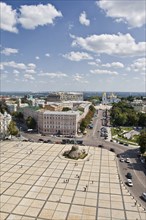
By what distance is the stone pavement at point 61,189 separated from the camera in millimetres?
46500

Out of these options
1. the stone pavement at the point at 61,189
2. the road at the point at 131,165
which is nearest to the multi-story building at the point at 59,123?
the road at the point at 131,165

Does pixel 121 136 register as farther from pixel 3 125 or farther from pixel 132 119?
pixel 3 125

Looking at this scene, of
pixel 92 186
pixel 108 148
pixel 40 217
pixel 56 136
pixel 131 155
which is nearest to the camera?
pixel 40 217

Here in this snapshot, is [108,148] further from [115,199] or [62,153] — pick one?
[115,199]

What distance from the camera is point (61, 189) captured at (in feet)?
187

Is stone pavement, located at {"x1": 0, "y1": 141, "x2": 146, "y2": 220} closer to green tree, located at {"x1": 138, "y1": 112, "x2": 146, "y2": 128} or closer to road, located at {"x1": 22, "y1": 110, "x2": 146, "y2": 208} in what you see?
road, located at {"x1": 22, "y1": 110, "x2": 146, "y2": 208}

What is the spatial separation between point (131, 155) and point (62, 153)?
2439cm

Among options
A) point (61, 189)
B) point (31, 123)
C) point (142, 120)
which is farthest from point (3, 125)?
point (142, 120)

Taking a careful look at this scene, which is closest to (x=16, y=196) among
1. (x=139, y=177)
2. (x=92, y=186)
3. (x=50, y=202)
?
(x=50, y=202)

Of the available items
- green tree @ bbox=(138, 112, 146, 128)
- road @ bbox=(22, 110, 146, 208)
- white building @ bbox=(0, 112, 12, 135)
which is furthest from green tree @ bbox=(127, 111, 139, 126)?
white building @ bbox=(0, 112, 12, 135)

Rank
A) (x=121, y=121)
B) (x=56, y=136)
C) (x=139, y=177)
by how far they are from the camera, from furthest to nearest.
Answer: (x=121, y=121)
(x=56, y=136)
(x=139, y=177)

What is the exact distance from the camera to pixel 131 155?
3447 inches

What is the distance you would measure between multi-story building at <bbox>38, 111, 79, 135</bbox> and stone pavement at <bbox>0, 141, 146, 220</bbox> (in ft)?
127

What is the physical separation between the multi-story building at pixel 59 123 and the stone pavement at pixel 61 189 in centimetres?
3877
